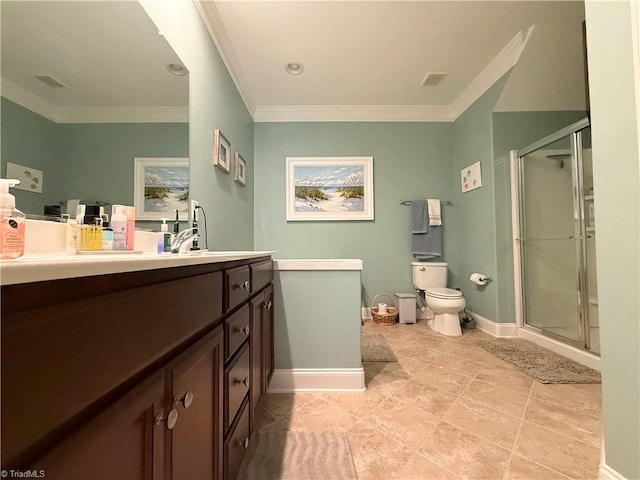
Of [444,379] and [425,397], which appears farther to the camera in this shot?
[444,379]

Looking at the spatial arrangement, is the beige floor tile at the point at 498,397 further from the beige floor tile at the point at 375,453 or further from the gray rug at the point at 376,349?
the beige floor tile at the point at 375,453

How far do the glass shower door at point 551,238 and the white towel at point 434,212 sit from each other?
803 millimetres

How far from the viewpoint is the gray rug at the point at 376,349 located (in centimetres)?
203

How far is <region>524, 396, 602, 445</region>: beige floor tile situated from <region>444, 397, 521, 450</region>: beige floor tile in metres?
0.13

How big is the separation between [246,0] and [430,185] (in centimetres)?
260

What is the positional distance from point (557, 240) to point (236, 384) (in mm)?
2935

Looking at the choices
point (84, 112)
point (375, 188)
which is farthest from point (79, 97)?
point (375, 188)

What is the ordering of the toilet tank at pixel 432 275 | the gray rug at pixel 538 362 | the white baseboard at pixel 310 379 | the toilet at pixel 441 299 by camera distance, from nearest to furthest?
the white baseboard at pixel 310 379 < the gray rug at pixel 538 362 < the toilet at pixel 441 299 < the toilet tank at pixel 432 275

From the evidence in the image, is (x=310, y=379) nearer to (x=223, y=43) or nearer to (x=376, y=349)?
(x=376, y=349)

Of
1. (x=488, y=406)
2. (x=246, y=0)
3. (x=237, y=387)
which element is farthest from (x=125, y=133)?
(x=488, y=406)

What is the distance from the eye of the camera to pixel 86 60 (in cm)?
87

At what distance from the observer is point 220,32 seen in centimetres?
196

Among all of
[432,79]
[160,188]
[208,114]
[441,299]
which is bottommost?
[441,299]

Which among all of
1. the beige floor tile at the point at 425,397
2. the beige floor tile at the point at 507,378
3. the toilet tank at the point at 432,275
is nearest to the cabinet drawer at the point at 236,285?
the beige floor tile at the point at 425,397
